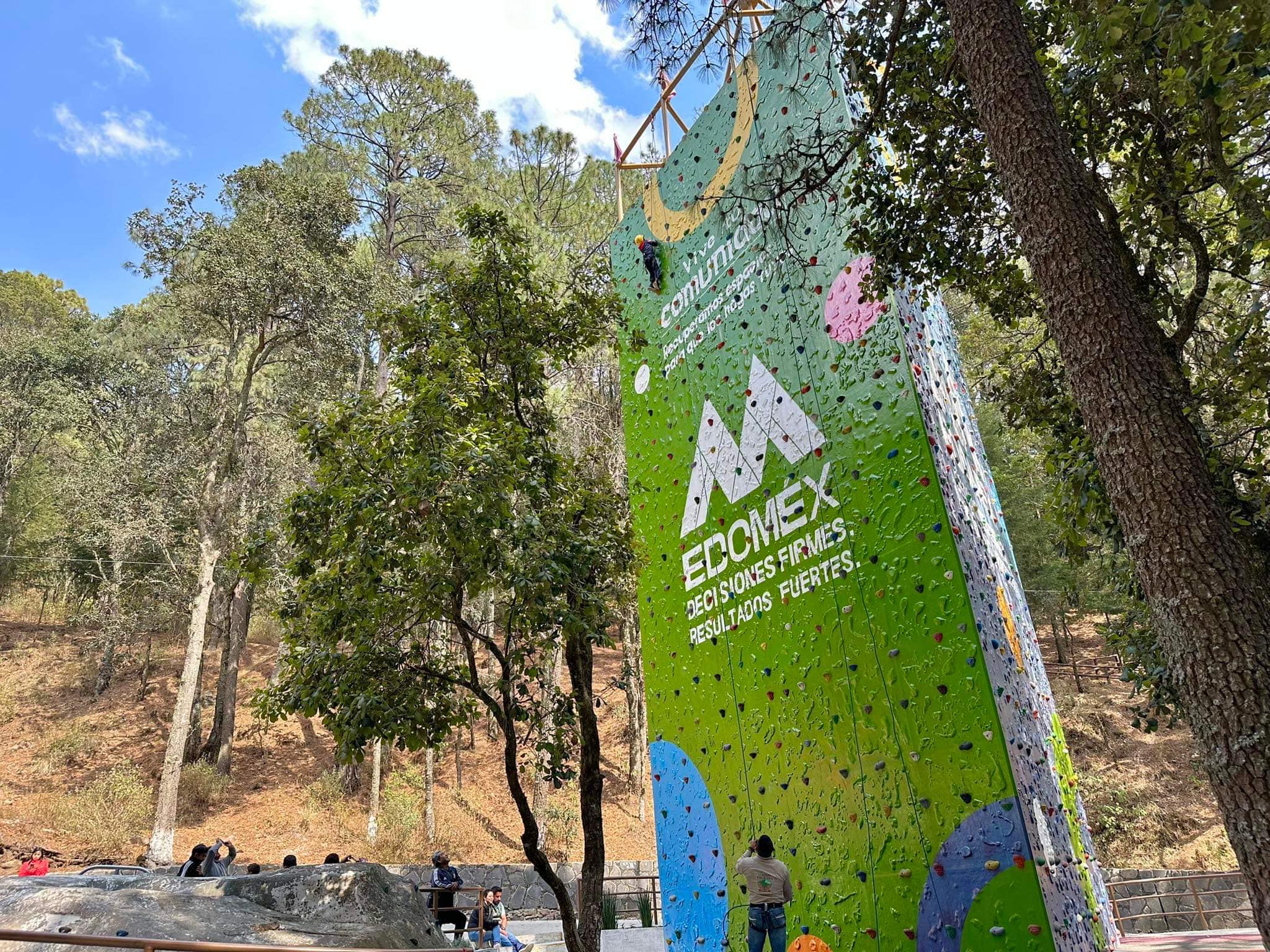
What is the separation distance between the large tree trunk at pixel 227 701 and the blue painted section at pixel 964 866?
16.5 metres

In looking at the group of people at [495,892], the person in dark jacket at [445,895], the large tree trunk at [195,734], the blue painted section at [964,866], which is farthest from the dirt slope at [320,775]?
the blue painted section at [964,866]

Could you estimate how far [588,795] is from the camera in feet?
21.0

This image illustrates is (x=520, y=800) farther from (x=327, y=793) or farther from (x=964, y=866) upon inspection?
(x=327, y=793)

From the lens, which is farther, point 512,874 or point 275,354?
point 275,354

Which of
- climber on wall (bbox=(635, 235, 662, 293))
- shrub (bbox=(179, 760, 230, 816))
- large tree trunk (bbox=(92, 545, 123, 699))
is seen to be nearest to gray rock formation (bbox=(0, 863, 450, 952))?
climber on wall (bbox=(635, 235, 662, 293))

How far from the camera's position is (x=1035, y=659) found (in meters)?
5.94

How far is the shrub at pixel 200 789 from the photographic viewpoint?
16453 millimetres

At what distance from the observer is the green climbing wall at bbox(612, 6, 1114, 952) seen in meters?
4.61

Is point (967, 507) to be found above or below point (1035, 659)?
above

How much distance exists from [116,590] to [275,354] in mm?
7425

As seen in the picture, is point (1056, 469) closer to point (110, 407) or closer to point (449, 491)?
point (449, 491)

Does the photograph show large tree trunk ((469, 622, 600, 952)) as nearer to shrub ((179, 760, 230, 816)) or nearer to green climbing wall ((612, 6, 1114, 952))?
green climbing wall ((612, 6, 1114, 952))

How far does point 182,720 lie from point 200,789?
3098 mm

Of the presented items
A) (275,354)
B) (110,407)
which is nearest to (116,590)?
(110,407)
